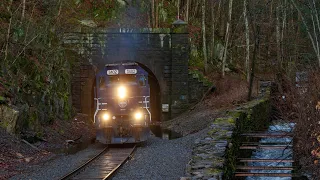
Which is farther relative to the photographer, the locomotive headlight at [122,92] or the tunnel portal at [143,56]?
the tunnel portal at [143,56]

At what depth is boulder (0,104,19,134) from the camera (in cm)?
1709

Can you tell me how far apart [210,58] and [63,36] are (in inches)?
508

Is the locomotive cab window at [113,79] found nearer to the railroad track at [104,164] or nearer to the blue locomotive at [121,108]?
the blue locomotive at [121,108]

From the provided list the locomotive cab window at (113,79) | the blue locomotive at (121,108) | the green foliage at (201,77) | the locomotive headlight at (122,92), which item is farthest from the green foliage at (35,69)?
the green foliage at (201,77)

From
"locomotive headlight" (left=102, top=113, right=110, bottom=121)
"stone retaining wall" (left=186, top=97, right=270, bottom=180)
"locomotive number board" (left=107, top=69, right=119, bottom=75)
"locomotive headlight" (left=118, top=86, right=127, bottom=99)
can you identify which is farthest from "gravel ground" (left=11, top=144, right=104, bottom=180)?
"stone retaining wall" (left=186, top=97, right=270, bottom=180)

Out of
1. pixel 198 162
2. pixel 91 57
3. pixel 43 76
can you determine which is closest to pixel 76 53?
pixel 91 57

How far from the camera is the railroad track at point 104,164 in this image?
1329 centimetres

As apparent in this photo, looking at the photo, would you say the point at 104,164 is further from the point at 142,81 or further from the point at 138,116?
the point at 142,81

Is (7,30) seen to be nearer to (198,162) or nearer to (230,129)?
(230,129)

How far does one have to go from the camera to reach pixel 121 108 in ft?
61.8

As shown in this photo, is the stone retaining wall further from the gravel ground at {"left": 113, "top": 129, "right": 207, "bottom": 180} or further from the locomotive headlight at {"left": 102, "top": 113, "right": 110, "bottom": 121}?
the locomotive headlight at {"left": 102, "top": 113, "right": 110, "bottom": 121}

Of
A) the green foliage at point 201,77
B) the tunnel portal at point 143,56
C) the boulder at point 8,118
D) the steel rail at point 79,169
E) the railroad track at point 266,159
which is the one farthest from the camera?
the green foliage at point 201,77

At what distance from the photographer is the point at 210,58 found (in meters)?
37.6

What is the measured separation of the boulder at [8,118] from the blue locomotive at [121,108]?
314cm
